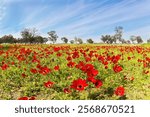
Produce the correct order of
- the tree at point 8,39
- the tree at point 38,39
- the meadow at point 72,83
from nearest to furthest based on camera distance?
the meadow at point 72,83
the tree at point 38,39
the tree at point 8,39

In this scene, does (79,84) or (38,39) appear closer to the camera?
(79,84)

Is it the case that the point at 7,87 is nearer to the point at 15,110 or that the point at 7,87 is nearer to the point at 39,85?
the point at 39,85

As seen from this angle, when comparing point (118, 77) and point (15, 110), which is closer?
point (15, 110)

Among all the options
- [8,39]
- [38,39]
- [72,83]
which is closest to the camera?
[72,83]

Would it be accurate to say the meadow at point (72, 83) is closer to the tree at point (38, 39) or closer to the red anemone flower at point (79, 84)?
the red anemone flower at point (79, 84)

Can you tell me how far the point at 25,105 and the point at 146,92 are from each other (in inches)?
157

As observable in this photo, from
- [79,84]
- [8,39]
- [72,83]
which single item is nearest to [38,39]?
[8,39]

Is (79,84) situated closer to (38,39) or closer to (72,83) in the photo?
(72,83)

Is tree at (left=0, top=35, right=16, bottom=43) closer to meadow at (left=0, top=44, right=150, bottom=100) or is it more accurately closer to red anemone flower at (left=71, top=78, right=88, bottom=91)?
meadow at (left=0, top=44, right=150, bottom=100)

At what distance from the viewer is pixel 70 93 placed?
9359 mm

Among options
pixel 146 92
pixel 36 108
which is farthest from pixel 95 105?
pixel 146 92

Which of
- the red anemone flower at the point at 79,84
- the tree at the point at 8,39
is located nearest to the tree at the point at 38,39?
the tree at the point at 8,39

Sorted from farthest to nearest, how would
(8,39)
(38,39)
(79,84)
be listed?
(8,39) < (38,39) < (79,84)

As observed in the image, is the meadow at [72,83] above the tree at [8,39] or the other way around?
the other way around
